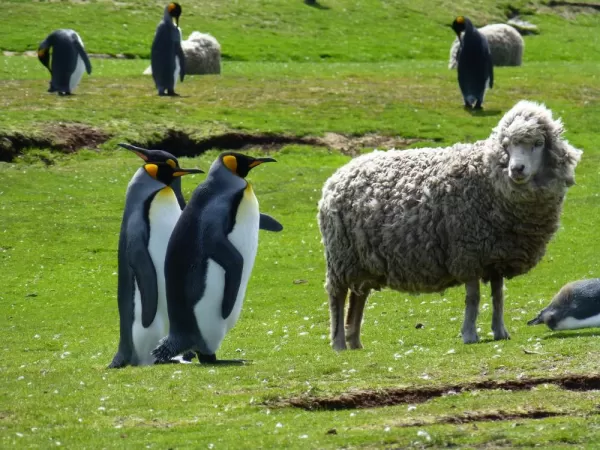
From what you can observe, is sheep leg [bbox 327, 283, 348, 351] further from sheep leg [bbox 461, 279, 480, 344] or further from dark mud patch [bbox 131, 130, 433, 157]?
dark mud patch [bbox 131, 130, 433, 157]

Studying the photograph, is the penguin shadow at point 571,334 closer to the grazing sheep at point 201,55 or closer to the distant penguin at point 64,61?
the distant penguin at point 64,61

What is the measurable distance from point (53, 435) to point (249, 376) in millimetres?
2531

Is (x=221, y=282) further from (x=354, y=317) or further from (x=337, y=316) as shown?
(x=354, y=317)

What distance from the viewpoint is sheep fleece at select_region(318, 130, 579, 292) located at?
13.3 meters

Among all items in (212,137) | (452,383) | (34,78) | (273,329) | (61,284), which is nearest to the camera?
(452,383)

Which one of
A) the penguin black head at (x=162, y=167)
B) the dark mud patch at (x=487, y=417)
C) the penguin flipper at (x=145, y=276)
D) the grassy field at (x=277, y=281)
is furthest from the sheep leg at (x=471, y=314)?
the dark mud patch at (x=487, y=417)

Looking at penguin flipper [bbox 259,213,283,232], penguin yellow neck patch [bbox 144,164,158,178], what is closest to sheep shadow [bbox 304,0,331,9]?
penguin flipper [bbox 259,213,283,232]

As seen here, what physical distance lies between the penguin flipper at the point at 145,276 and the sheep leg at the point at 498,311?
3.79 m

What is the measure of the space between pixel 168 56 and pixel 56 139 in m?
8.68

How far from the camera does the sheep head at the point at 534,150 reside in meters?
13.0

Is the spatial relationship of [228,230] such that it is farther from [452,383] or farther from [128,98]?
[128,98]

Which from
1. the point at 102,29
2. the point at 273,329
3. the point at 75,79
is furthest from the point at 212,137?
the point at 102,29

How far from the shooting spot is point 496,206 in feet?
43.6

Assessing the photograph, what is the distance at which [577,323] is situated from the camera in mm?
13992
